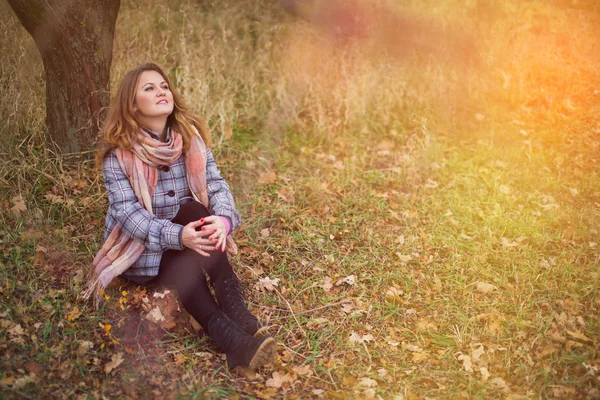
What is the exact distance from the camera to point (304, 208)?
181 inches

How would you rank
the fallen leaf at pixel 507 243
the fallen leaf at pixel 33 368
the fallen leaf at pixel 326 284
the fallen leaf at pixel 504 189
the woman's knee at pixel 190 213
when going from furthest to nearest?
the fallen leaf at pixel 504 189 < the fallen leaf at pixel 507 243 < the fallen leaf at pixel 326 284 < the woman's knee at pixel 190 213 < the fallen leaf at pixel 33 368

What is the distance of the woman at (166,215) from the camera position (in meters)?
3.02

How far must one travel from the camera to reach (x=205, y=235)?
308cm

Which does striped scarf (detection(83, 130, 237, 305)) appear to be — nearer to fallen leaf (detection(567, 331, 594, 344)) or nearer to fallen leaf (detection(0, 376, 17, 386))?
fallen leaf (detection(0, 376, 17, 386))

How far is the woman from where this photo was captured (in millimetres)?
3018

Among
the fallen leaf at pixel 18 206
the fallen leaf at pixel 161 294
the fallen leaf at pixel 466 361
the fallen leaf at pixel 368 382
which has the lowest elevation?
the fallen leaf at pixel 368 382

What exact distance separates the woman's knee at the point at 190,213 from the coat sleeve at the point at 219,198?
3.6 inches

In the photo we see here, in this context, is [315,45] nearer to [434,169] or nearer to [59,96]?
[434,169]

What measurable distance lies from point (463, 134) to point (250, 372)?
4.02 meters

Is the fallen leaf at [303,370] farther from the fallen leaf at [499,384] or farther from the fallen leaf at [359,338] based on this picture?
the fallen leaf at [499,384]

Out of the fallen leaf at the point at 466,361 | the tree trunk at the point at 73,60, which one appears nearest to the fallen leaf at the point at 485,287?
the fallen leaf at the point at 466,361

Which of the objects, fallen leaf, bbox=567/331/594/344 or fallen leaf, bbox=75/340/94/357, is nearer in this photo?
fallen leaf, bbox=75/340/94/357

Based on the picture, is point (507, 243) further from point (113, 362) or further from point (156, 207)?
point (113, 362)

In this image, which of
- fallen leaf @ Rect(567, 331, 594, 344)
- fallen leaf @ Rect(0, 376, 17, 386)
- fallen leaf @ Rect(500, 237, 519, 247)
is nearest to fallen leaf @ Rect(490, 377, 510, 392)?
fallen leaf @ Rect(567, 331, 594, 344)
